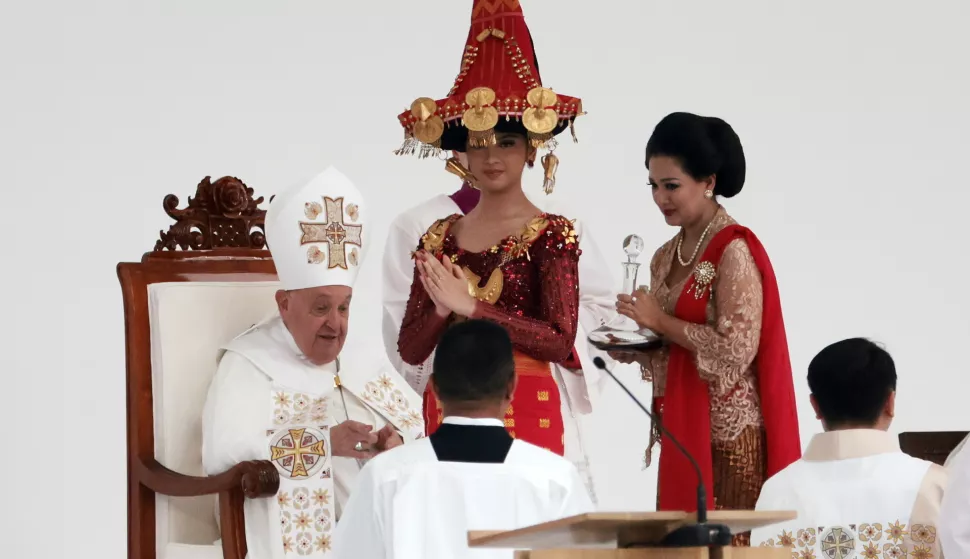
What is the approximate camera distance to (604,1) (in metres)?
6.52

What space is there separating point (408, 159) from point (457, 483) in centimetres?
369

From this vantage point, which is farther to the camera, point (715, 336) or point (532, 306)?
point (532, 306)

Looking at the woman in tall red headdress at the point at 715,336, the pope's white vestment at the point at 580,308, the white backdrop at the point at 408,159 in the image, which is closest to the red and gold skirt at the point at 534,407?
the pope's white vestment at the point at 580,308

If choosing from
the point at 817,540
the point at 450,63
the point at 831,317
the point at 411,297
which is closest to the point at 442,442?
the point at 817,540

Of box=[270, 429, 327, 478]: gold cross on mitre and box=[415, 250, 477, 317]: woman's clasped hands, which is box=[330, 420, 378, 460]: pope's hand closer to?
box=[270, 429, 327, 478]: gold cross on mitre

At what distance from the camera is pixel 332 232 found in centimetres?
423

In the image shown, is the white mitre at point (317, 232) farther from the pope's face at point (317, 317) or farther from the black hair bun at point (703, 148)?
the black hair bun at point (703, 148)

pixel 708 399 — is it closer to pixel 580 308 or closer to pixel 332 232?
pixel 580 308

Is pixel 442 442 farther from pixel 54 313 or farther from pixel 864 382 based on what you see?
pixel 54 313

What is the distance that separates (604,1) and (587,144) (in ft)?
1.95

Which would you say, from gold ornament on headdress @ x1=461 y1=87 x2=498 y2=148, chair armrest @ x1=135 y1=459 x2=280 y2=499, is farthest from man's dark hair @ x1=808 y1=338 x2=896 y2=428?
chair armrest @ x1=135 y1=459 x2=280 y2=499

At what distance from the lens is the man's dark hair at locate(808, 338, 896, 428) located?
306 centimetres

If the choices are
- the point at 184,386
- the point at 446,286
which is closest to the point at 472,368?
the point at 446,286

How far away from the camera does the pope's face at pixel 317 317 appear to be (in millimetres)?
4160
